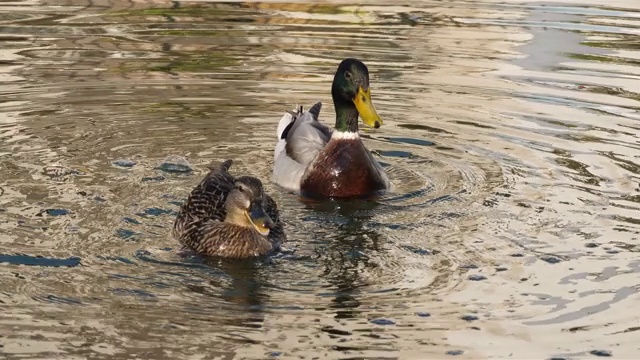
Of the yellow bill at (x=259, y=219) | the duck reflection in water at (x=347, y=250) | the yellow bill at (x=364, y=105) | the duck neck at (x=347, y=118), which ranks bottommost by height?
the duck reflection in water at (x=347, y=250)

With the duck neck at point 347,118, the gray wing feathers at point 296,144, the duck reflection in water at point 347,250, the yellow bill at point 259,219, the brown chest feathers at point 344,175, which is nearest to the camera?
the duck reflection in water at point 347,250

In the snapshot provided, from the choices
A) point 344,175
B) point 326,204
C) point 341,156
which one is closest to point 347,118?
point 341,156

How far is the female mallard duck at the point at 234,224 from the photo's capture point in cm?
905

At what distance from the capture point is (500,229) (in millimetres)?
9688

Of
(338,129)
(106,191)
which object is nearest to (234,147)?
(338,129)

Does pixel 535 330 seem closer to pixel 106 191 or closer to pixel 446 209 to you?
pixel 446 209

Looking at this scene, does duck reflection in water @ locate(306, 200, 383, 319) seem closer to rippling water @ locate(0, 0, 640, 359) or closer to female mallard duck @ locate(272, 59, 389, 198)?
rippling water @ locate(0, 0, 640, 359)

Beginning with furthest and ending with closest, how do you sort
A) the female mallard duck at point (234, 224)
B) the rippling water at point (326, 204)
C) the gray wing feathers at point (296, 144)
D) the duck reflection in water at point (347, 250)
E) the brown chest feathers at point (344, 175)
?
the gray wing feathers at point (296, 144)
the brown chest feathers at point (344, 175)
the female mallard duck at point (234, 224)
the duck reflection in water at point (347, 250)
the rippling water at point (326, 204)

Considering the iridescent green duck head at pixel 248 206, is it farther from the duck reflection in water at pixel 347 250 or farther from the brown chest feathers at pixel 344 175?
the brown chest feathers at pixel 344 175

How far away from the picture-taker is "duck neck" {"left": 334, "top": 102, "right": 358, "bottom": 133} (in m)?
11.5

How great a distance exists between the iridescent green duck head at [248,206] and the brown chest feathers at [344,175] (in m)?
1.83

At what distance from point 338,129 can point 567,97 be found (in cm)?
368

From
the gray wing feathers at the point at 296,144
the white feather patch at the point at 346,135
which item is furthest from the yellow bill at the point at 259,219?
the white feather patch at the point at 346,135

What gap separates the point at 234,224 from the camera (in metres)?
9.26
